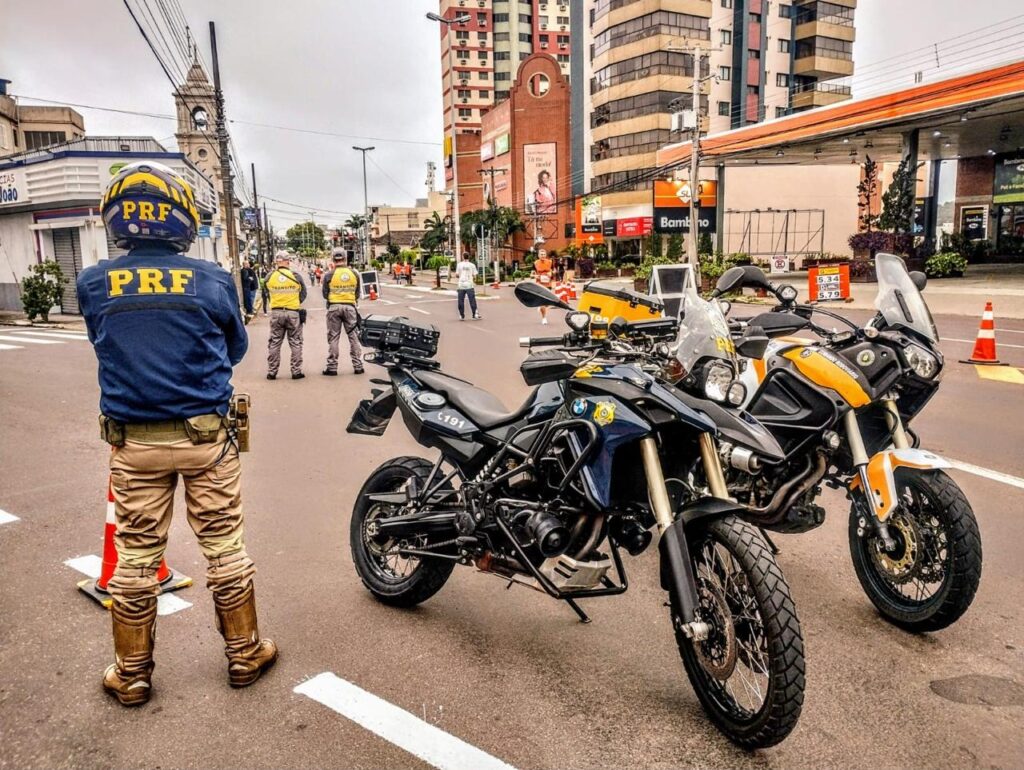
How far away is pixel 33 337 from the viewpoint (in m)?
17.3

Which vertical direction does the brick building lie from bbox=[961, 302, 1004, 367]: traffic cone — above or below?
above

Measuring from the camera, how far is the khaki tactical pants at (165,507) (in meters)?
3.09

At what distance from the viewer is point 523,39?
98250mm

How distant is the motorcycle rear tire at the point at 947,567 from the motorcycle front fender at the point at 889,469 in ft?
0.26

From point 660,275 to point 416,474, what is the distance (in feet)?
28.2

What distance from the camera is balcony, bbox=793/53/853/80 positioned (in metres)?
60.7

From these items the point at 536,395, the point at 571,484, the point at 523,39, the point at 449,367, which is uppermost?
the point at 523,39

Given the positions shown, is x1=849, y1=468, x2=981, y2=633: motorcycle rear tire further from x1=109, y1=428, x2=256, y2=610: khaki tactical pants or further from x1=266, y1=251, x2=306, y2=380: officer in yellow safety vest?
x1=266, y1=251, x2=306, y2=380: officer in yellow safety vest

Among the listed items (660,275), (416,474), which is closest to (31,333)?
(660,275)

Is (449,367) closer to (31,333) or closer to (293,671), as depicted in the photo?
(293,671)

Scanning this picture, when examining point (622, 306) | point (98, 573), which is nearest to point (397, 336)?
point (98, 573)

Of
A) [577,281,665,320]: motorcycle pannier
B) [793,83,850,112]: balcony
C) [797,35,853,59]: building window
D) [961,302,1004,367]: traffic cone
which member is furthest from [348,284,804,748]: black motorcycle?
[797,35,853,59]: building window

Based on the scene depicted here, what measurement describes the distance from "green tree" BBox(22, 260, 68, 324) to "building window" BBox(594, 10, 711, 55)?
→ 150ft

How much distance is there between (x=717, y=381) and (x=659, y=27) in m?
58.0
